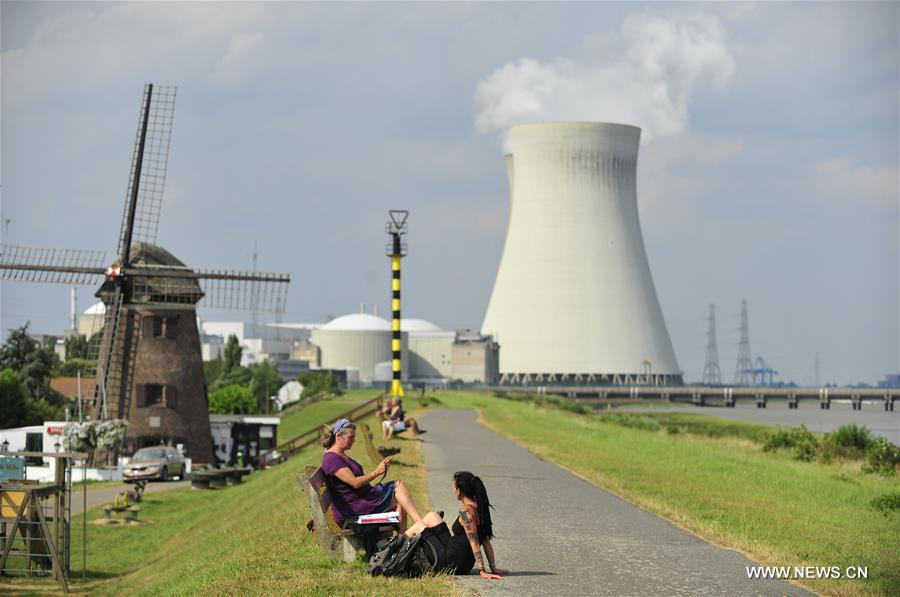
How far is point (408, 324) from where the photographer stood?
141250 mm

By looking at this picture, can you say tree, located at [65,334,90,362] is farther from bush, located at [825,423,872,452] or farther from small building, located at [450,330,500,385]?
bush, located at [825,423,872,452]

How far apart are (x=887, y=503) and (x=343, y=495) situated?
33.8 ft

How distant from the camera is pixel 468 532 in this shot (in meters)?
10.1

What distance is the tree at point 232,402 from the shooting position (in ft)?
211

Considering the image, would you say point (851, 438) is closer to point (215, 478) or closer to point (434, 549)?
point (215, 478)

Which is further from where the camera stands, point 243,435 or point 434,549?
point 243,435

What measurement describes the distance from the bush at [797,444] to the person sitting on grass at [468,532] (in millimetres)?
22380

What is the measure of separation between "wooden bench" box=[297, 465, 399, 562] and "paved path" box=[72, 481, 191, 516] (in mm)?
16254

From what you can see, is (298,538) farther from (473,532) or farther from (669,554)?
(669,554)

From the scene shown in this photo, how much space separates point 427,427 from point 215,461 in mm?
10963

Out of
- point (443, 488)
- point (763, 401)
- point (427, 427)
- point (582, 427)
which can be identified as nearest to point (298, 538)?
point (443, 488)

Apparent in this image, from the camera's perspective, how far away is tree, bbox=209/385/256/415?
6431cm

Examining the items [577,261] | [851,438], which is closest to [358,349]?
[577,261]

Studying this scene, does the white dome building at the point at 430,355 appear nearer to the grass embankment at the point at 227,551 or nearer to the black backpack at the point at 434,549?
the grass embankment at the point at 227,551
